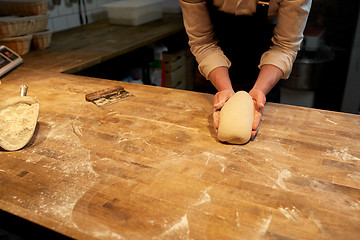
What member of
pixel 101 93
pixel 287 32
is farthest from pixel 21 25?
pixel 287 32

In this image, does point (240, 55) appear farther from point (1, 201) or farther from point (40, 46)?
point (40, 46)

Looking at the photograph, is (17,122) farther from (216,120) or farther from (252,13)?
(252,13)

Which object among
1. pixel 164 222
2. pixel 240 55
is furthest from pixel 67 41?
pixel 164 222

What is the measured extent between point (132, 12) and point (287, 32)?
1739 mm

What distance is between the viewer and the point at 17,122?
1.00 m

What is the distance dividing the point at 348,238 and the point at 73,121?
86 centimetres

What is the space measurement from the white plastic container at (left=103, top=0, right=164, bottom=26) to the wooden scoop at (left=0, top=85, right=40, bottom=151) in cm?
171

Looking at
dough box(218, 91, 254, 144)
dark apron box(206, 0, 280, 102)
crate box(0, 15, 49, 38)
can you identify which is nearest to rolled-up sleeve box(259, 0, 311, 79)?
dark apron box(206, 0, 280, 102)

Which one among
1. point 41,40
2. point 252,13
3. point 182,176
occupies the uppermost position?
point 252,13

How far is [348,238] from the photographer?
0.60 metres

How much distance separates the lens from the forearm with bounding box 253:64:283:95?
1.10 m

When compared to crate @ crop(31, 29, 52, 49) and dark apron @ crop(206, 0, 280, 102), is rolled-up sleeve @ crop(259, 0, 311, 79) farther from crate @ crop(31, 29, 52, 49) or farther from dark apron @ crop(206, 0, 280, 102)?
crate @ crop(31, 29, 52, 49)

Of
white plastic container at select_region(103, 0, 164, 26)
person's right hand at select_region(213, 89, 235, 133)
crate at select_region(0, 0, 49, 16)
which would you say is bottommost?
person's right hand at select_region(213, 89, 235, 133)

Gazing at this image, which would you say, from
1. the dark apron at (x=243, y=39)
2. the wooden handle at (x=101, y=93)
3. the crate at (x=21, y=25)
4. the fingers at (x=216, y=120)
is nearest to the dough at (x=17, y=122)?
the wooden handle at (x=101, y=93)
